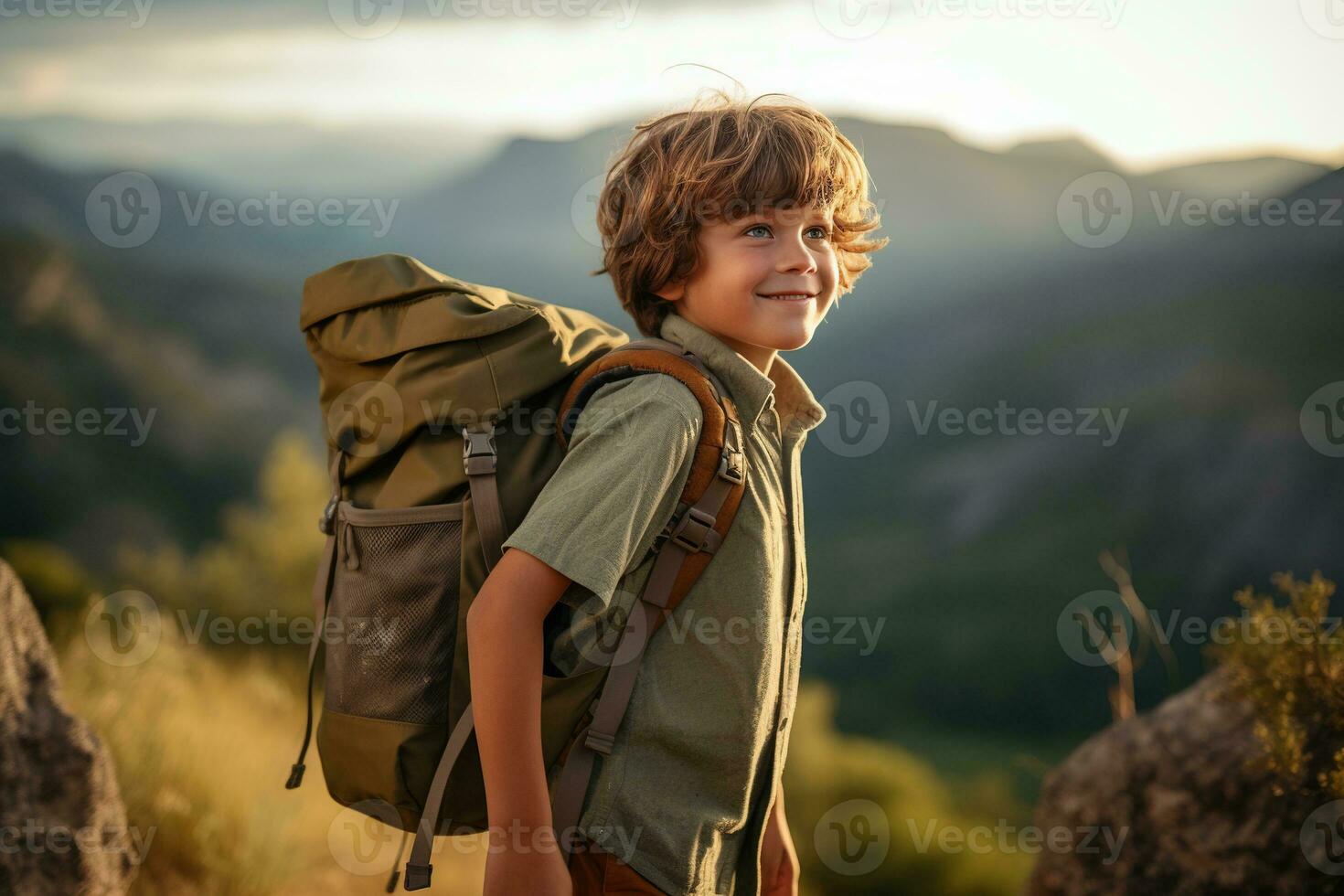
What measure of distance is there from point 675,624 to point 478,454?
364mm

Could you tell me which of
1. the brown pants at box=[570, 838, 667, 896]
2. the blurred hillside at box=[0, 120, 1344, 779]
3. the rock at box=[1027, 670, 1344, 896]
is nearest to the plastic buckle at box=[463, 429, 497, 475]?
the brown pants at box=[570, 838, 667, 896]

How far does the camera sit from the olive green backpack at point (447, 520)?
1438 mm

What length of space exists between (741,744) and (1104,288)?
2.78m

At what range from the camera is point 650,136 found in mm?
1688

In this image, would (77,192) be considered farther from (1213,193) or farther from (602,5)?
(1213,193)

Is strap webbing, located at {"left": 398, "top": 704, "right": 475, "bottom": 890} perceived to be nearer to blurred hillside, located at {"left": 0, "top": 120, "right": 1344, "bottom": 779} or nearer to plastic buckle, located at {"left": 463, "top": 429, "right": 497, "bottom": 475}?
plastic buckle, located at {"left": 463, "top": 429, "right": 497, "bottom": 475}

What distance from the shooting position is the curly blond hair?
158 centimetres

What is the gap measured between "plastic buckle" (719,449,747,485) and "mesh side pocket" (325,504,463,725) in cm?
37

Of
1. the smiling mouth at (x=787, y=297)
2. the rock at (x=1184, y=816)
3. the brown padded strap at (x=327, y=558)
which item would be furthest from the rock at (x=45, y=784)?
the rock at (x=1184, y=816)

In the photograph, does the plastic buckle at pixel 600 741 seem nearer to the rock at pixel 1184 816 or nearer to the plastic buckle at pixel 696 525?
the plastic buckle at pixel 696 525

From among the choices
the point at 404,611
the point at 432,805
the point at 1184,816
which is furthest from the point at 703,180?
the point at 1184,816

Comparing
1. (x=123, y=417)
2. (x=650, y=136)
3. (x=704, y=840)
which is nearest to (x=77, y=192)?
(x=123, y=417)

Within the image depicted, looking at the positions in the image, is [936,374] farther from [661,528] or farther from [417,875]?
[417,875]

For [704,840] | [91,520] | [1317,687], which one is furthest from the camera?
[91,520]
